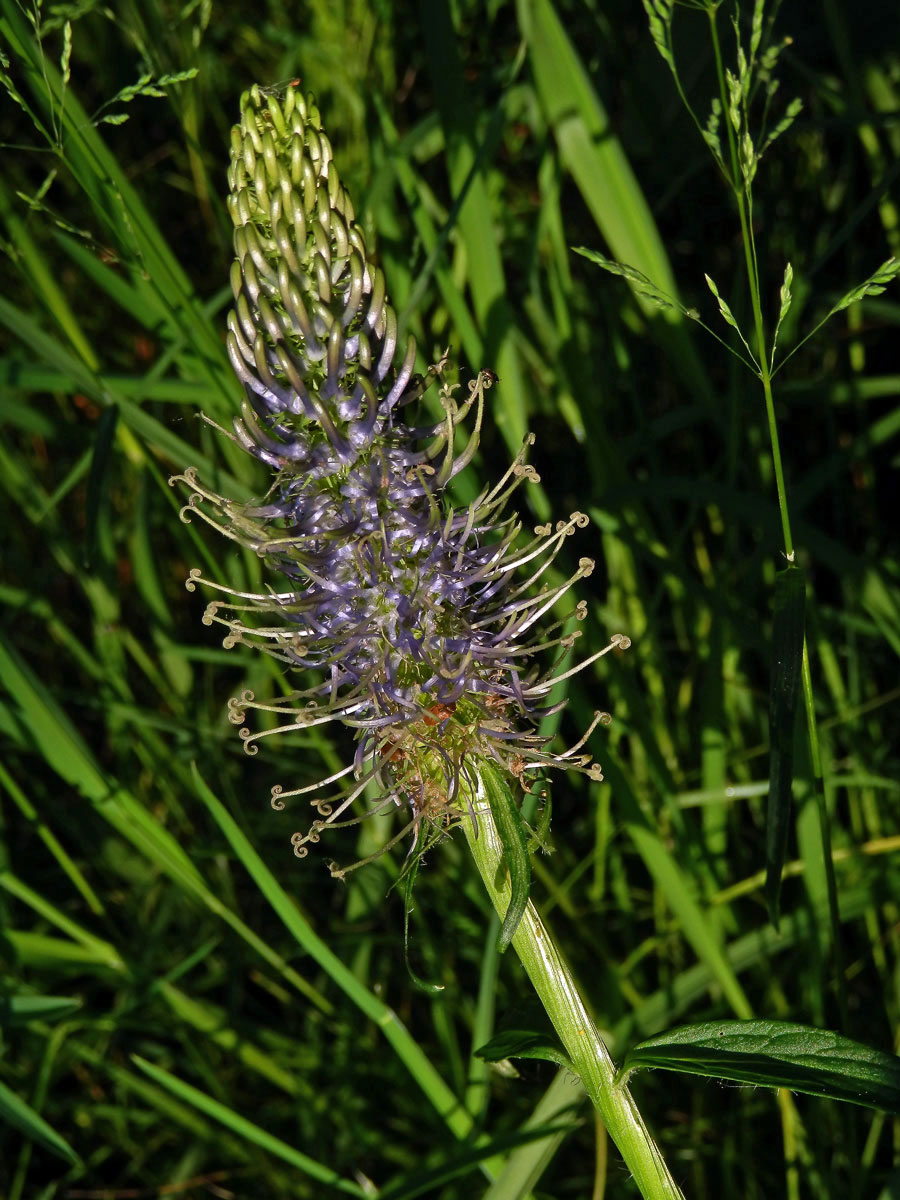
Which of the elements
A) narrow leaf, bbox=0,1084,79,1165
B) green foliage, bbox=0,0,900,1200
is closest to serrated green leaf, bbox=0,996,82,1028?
green foliage, bbox=0,0,900,1200

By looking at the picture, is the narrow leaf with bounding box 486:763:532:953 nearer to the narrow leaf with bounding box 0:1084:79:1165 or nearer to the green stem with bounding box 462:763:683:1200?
the green stem with bounding box 462:763:683:1200

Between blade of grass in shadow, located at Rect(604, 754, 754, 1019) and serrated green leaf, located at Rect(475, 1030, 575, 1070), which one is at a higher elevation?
serrated green leaf, located at Rect(475, 1030, 575, 1070)

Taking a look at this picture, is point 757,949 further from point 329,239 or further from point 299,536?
point 329,239

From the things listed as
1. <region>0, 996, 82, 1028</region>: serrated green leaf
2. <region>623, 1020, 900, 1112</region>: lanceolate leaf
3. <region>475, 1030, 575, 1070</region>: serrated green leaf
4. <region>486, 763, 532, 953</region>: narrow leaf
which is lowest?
<region>623, 1020, 900, 1112</region>: lanceolate leaf

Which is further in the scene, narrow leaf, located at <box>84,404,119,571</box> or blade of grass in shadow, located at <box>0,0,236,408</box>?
narrow leaf, located at <box>84,404,119,571</box>

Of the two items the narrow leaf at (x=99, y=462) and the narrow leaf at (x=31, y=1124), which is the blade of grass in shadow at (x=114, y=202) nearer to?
the narrow leaf at (x=99, y=462)

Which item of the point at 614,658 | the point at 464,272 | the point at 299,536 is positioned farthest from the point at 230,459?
the point at 299,536

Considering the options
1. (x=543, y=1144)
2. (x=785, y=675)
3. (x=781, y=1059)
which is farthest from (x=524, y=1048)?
(x=785, y=675)

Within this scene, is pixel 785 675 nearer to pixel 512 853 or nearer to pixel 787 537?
pixel 787 537
